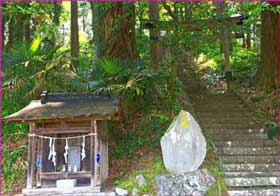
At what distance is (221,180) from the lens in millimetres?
6312

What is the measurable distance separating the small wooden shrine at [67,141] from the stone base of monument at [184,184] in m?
1.12

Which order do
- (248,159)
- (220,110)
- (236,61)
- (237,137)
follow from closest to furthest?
(248,159) < (237,137) < (220,110) < (236,61)

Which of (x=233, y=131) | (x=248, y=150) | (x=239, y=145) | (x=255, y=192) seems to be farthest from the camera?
(x=233, y=131)

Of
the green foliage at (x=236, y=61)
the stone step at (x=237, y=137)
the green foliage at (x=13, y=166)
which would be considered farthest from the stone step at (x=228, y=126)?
Answer: the green foliage at (x=13, y=166)

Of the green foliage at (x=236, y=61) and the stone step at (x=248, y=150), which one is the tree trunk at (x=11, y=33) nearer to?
the green foliage at (x=236, y=61)

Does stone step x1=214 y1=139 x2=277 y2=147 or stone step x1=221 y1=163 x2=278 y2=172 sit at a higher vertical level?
stone step x1=214 y1=139 x2=277 y2=147

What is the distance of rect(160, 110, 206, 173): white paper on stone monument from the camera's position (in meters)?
6.13

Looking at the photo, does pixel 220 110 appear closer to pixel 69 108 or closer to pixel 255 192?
pixel 255 192

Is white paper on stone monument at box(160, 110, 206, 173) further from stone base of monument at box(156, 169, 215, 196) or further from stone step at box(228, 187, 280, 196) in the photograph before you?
stone step at box(228, 187, 280, 196)

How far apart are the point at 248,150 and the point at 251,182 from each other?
106 centimetres

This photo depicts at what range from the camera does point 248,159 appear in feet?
23.2

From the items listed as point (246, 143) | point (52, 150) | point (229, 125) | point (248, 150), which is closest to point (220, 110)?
point (229, 125)

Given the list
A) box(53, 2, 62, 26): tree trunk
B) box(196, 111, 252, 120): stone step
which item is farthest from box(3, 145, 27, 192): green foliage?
box(53, 2, 62, 26): tree trunk

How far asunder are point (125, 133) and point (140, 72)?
158cm
